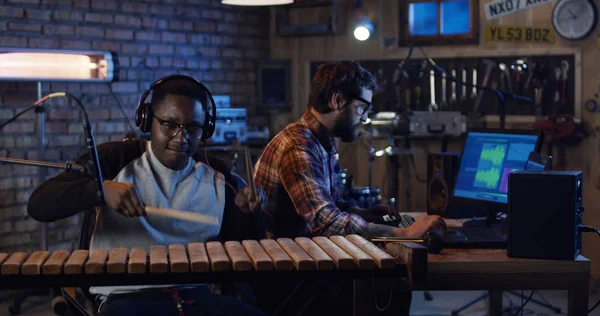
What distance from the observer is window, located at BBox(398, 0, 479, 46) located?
236 inches

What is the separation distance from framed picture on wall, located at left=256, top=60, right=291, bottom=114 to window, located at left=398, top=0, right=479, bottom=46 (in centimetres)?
88

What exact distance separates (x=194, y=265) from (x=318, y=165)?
926 millimetres

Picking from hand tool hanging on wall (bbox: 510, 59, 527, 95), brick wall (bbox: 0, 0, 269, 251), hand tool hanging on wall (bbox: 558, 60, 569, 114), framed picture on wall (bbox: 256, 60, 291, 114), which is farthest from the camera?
framed picture on wall (bbox: 256, 60, 291, 114)

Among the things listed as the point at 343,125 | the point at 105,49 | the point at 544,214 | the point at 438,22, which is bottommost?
the point at 544,214

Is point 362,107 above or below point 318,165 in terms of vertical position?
above

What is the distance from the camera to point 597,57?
561cm

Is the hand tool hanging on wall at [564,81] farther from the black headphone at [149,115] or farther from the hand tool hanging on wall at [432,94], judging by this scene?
the black headphone at [149,115]

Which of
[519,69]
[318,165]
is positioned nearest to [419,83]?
[519,69]

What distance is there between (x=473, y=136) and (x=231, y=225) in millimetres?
1154

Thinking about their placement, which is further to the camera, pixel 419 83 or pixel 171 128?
pixel 419 83

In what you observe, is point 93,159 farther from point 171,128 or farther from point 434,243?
point 434,243

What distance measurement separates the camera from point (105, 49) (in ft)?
18.6

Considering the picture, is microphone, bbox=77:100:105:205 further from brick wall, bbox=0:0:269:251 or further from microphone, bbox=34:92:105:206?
brick wall, bbox=0:0:269:251

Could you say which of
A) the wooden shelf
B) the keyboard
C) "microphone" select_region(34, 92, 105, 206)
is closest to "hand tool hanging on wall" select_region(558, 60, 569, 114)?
the wooden shelf
